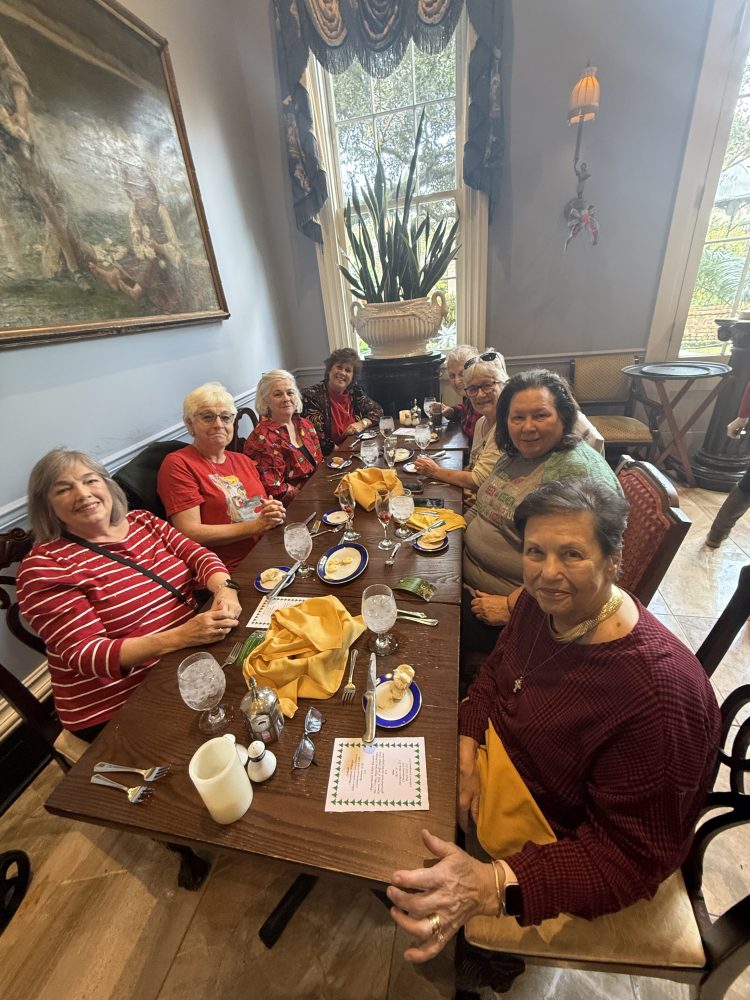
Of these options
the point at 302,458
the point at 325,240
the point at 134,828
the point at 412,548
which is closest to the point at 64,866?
the point at 134,828

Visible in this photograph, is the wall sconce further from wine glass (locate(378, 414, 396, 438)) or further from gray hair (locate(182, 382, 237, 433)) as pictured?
gray hair (locate(182, 382, 237, 433))

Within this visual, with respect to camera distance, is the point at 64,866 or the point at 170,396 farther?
the point at 170,396

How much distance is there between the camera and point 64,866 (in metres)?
1.34

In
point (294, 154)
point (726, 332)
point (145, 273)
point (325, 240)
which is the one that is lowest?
point (726, 332)

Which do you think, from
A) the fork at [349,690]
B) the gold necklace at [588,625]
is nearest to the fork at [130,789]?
the fork at [349,690]

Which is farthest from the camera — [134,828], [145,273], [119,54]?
[145,273]

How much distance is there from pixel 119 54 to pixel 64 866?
3.69 m

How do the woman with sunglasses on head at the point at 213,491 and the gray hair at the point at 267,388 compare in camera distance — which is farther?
the gray hair at the point at 267,388

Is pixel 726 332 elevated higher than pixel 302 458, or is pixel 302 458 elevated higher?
pixel 726 332

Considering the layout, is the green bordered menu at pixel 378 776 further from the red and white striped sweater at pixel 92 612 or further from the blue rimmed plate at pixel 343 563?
the red and white striped sweater at pixel 92 612

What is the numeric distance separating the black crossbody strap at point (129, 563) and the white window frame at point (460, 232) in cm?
339

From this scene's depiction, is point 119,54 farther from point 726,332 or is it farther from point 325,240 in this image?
point 726,332

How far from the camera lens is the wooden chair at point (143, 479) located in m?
1.84

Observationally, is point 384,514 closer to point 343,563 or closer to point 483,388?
point 343,563
